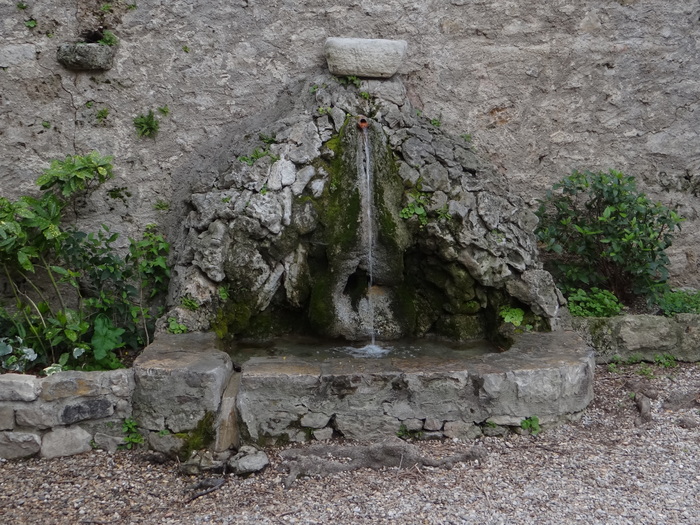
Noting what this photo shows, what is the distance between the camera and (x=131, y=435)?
332cm

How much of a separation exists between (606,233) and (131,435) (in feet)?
10.5

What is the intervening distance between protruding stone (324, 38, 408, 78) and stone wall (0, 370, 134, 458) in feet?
7.60

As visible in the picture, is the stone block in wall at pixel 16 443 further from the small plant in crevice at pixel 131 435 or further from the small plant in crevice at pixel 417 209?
the small plant in crevice at pixel 417 209

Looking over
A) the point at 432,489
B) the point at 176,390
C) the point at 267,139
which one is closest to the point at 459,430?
the point at 432,489

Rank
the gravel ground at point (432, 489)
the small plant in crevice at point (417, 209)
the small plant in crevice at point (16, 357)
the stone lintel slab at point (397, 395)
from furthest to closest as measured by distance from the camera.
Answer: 1. the small plant in crevice at point (417, 209)
2. the small plant in crevice at point (16, 357)
3. the stone lintel slab at point (397, 395)
4. the gravel ground at point (432, 489)

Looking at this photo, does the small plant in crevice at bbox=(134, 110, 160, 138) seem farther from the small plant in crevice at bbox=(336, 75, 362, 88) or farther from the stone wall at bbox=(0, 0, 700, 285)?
the small plant in crevice at bbox=(336, 75, 362, 88)

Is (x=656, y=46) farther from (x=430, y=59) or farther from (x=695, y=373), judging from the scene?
(x=695, y=373)

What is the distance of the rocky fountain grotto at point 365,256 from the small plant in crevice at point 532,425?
0.08ft

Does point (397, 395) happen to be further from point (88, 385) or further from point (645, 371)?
point (645, 371)

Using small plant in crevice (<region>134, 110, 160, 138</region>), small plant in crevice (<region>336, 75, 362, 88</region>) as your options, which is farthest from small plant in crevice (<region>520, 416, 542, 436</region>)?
small plant in crevice (<region>134, 110, 160, 138</region>)

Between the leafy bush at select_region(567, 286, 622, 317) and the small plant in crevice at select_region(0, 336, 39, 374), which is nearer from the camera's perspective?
the small plant in crevice at select_region(0, 336, 39, 374)

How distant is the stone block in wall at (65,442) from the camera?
10.8 feet

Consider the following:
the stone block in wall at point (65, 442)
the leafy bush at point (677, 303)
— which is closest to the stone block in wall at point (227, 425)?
the stone block in wall at point (65, 442)

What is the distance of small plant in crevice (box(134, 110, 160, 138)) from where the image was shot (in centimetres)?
443
